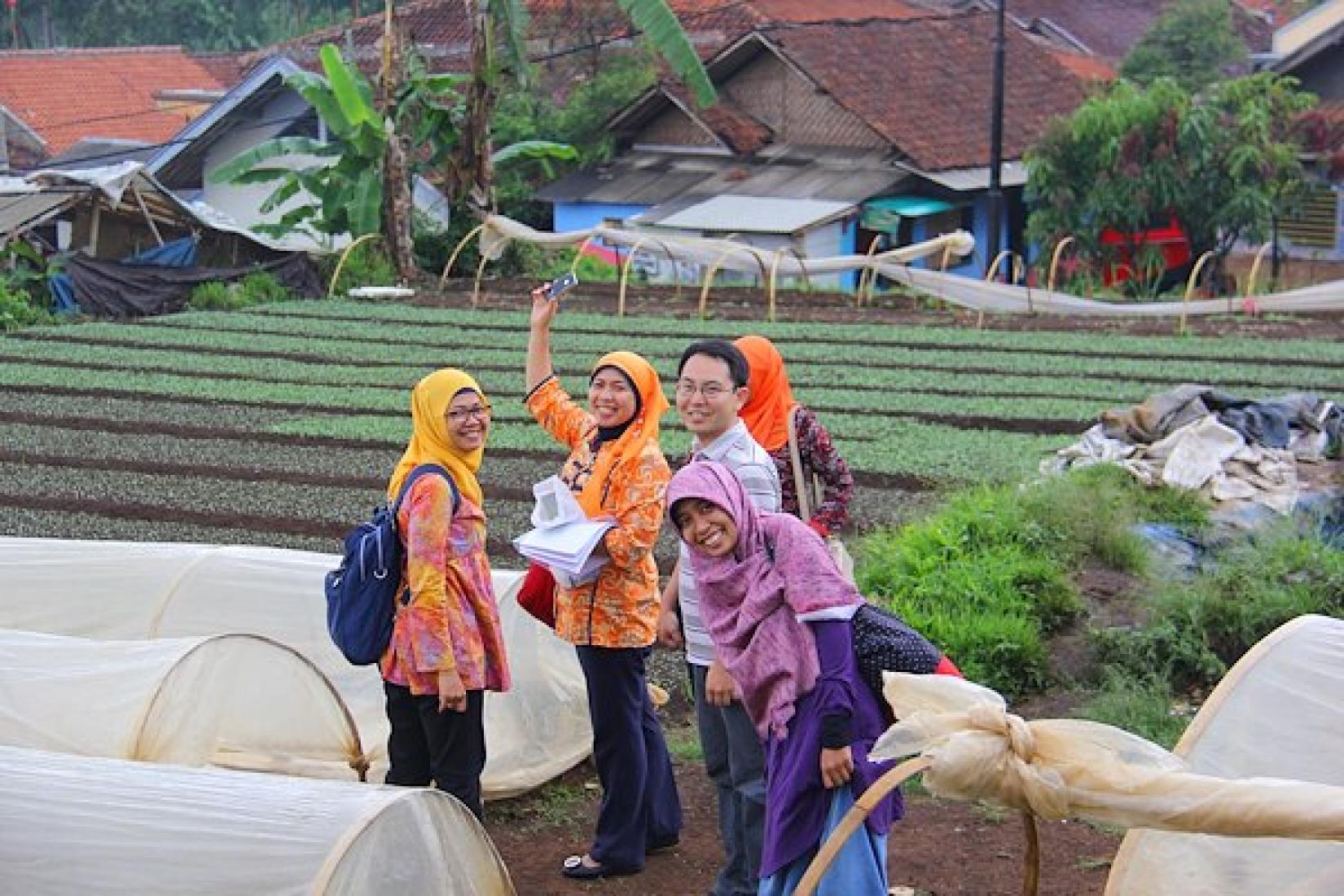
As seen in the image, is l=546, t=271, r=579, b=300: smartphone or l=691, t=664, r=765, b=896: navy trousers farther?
l=546, t=271, r=579, b=300: smartphone

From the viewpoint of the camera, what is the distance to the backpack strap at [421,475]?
5.36 m

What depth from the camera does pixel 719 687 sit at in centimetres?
488

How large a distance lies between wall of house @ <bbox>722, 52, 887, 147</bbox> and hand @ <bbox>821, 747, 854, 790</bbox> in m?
24.4

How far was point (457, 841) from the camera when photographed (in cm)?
472

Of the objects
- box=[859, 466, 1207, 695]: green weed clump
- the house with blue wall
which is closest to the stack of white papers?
box=[859, 466, 1207, 695]: green weed clump

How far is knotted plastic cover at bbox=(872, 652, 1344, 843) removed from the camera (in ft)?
11.0

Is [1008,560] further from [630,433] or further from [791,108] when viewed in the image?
[791,108]

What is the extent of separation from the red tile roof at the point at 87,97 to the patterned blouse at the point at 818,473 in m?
31.9

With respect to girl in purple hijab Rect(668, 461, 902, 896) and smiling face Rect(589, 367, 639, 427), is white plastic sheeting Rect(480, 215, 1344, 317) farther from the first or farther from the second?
girl in purple hijab Rect(668, 461, 902, 896)

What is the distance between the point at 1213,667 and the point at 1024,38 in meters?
27.5

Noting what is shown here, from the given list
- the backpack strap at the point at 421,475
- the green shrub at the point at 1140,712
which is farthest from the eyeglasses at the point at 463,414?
the green shrub at the point at 1140,712

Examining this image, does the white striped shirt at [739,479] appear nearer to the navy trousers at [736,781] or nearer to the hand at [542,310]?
the navy trousers at [736,781]

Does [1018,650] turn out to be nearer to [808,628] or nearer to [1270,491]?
[1270,491]

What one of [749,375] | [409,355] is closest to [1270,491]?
[749,375]
